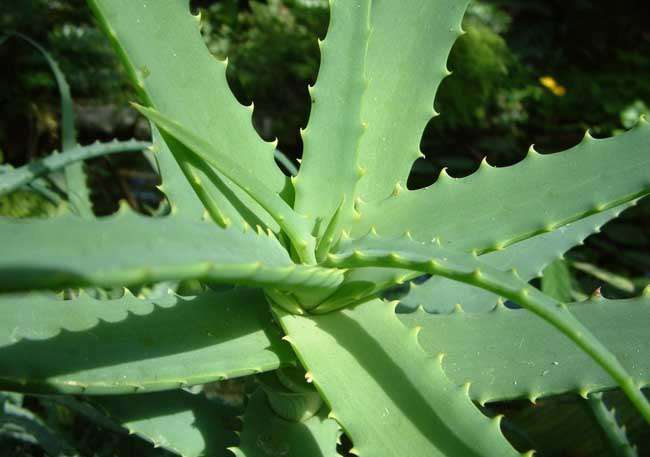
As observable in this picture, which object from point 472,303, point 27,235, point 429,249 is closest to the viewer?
point 27,235

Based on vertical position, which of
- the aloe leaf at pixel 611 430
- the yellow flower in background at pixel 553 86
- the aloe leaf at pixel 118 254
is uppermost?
the yellow flower in background at pixel 553 86

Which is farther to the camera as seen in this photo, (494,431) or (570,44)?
(570,44)

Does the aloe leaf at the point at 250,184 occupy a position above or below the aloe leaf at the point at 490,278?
above

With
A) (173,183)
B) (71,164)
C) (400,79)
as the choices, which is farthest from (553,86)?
(173,183)

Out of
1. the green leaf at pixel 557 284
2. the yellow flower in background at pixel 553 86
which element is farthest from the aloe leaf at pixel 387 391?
the yellow flower in background at pixel 553 86

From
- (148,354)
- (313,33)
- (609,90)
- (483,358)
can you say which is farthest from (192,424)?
(609,90)

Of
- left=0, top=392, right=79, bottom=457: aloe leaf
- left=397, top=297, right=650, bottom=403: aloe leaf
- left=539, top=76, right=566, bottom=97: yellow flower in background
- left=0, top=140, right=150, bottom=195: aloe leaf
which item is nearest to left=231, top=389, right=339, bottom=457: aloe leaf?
left=397, top=297, right=650, bottom=403: aloe leaf

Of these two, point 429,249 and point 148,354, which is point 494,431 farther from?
point 148,354

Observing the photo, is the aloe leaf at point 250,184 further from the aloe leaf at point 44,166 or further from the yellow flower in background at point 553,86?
the yellow flower in background at point 553,86
